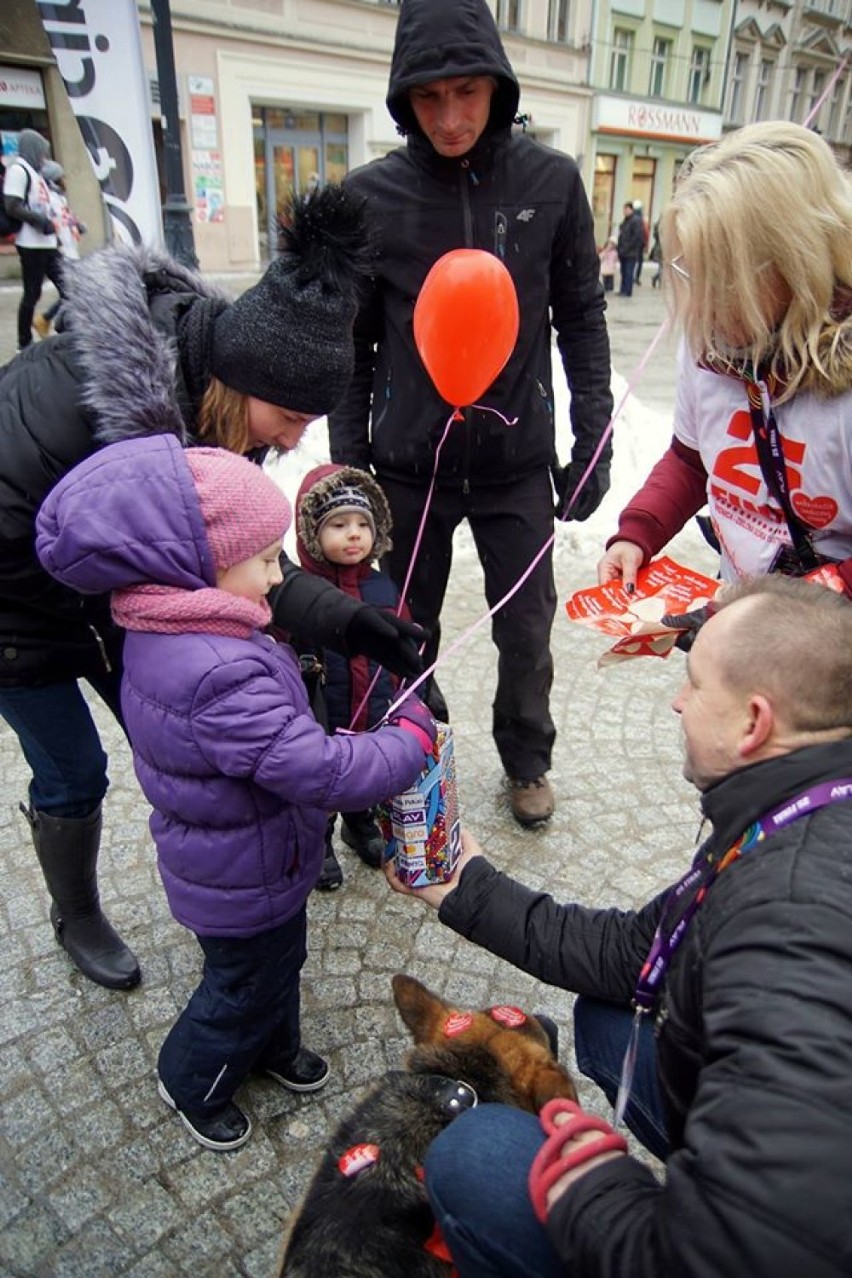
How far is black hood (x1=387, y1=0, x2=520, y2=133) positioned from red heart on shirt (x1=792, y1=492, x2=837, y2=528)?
60.9 inches

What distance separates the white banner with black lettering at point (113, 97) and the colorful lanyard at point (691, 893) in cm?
530

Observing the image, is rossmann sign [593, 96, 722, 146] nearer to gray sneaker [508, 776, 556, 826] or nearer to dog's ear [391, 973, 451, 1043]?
gray sneaker [508, 776, 556, 826]

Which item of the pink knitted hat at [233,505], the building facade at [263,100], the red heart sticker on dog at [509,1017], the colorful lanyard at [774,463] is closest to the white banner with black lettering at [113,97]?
the pink knitted hat at [233,505]

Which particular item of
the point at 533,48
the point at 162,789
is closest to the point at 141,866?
the point at 162,789

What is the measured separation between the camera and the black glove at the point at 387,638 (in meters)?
2.15

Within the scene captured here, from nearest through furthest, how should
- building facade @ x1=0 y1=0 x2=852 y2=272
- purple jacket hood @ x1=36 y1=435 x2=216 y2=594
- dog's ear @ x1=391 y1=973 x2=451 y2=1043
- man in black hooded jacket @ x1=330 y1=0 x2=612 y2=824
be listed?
purple jacket hood @ x1=36 y1=435 x2=216 y2=594, dog's ear @ x1=391 y1=973 x2=451 y2=1043, man in black hooded jacket @ x1=330 y1=0 x2=612 y2=824, building facade @ x1=0 y1=0 x2=852 y2=272

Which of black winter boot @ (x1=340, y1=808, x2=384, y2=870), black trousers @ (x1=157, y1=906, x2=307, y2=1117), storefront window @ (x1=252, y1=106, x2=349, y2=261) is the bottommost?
black winter boot @ (x1=340, y1=808, x2=384, y2=870)

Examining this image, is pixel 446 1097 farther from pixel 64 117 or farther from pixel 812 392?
pixel 64 117

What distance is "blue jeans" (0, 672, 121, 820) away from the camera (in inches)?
87.1

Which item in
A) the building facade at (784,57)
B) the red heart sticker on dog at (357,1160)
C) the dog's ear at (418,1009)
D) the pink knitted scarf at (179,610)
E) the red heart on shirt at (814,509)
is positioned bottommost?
the red heart sticker on dog at (357,1160)

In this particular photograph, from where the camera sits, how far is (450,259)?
254 centimetres

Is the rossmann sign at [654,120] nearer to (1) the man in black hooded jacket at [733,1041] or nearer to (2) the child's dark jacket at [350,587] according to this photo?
(2) the child's dark jacket at [350,587]

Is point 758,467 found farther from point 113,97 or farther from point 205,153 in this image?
point 205,153

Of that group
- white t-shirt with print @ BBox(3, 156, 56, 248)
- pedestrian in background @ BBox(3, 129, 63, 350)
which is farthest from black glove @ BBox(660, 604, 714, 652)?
white t-shirt with print @ BBox(3, 156, 56, 248)
